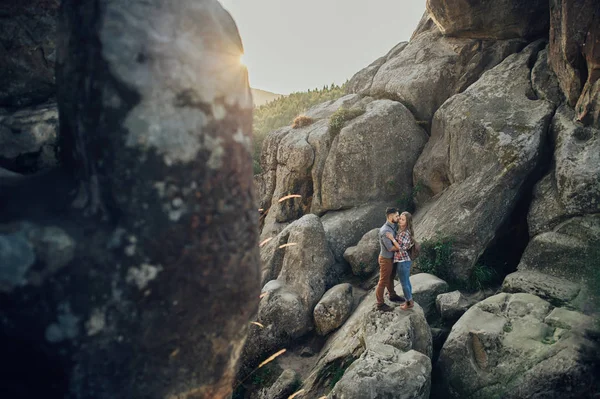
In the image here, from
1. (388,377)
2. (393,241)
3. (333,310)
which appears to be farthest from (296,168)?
(388,377)

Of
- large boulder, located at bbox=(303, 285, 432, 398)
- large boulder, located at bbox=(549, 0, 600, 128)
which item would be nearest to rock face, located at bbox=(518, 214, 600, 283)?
large boulder, located at bbox=(549, 0, 600, 128)

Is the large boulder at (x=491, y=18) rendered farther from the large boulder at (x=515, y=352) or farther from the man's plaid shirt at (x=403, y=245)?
the man's plaid shirt at (x=403, y=245)

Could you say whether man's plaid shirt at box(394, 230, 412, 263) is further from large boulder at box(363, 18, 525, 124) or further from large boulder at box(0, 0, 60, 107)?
large boulder at box(363, 18, 525, 124)

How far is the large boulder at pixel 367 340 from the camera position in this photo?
9307mm

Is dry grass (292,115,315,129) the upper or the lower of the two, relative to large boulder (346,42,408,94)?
lower

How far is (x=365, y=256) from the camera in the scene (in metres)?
14.5

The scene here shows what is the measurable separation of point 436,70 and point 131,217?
1704 cm

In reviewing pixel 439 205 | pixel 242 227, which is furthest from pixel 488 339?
pixel 242 227

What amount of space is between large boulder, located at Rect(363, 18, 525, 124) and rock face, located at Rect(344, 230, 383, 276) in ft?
17.8

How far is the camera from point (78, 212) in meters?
2.26

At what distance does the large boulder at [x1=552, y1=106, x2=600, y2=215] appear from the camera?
1069 cm

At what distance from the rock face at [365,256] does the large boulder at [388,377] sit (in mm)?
5528

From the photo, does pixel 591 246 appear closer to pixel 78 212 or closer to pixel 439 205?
pixel 439 205

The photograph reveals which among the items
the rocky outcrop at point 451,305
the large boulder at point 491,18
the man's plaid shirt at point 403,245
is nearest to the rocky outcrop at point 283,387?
the rocky outcrop at point 451,305
